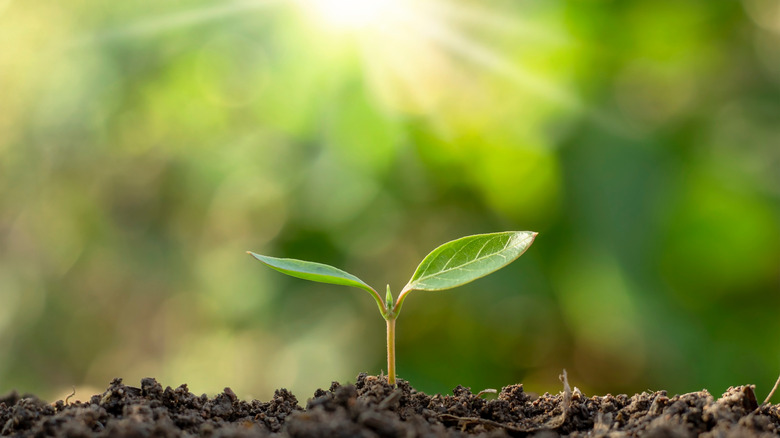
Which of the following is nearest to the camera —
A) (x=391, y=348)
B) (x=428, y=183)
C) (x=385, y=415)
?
(x=385, y=415)

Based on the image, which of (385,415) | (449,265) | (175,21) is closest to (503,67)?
(175,21)

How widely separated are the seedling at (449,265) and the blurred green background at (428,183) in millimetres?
1236

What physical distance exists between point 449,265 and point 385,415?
0.47ft

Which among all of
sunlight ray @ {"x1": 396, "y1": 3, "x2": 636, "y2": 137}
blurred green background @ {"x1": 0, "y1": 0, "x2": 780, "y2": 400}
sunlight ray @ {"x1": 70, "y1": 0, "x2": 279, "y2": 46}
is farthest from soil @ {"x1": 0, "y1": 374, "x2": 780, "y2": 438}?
sunlight ray @ {"x1": 70, "y1": 0, "x2": 279, "y2": 46}

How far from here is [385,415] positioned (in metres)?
0.45

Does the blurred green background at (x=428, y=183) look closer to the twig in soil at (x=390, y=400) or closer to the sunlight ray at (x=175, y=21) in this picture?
the sunlight ray at (x=175, y=21)

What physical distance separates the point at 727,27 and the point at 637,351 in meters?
0.89

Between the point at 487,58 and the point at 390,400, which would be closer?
the point at 390,400

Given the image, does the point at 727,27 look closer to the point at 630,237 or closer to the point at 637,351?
the point at 630,237

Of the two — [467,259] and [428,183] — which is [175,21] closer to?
[428,183]

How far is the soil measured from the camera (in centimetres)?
43

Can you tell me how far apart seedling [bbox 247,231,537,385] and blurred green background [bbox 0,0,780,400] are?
1.24 meters

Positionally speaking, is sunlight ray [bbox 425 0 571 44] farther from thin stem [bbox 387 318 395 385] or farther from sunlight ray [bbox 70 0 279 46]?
thin stem [bbox 387 318 395 385]

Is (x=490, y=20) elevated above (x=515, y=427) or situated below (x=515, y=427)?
above
